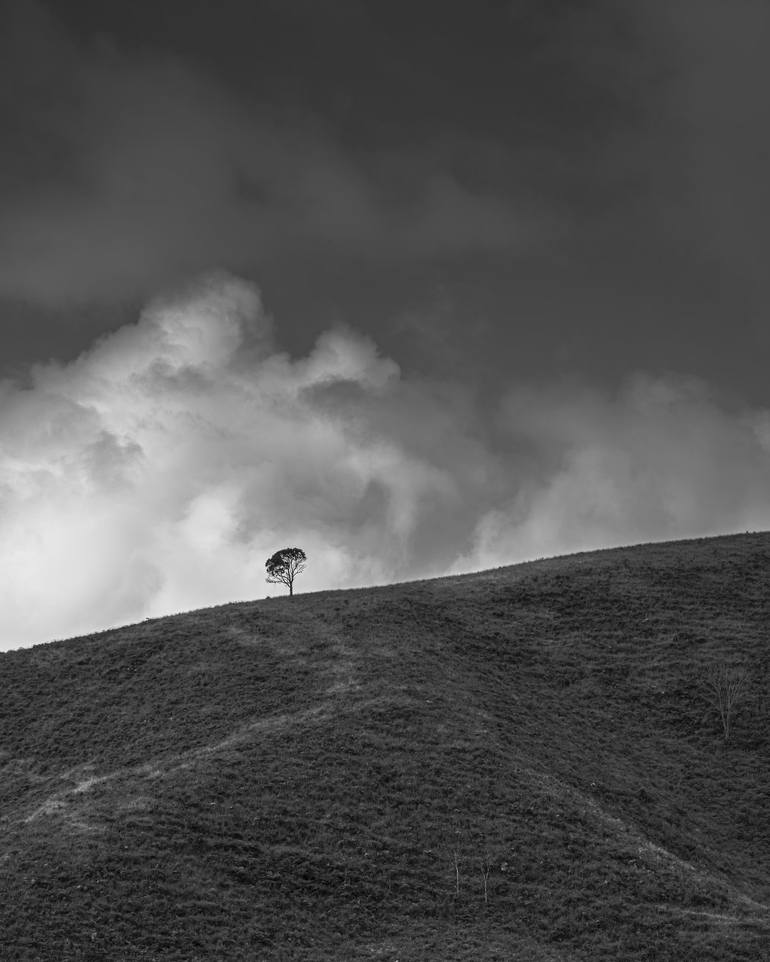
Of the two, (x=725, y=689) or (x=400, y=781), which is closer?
(x=400, y=781)

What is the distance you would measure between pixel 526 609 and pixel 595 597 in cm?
552

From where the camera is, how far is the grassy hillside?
1231 inches

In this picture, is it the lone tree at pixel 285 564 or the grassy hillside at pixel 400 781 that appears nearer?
→ the grassy hillside at pixel 400 781

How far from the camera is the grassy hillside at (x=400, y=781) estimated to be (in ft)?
103

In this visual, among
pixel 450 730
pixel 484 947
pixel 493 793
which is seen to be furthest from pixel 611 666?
pixel 484 947

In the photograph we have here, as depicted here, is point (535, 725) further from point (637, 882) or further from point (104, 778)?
point (104, 778)

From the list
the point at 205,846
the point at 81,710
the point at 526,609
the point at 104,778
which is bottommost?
the point at 205,846

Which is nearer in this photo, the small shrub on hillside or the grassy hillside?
the grassy hillside

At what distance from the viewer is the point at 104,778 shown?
1673 inches

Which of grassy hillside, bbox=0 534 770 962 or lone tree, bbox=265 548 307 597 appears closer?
grassy hillside, bbox=0 534 770 962

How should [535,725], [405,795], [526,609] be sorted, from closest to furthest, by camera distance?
[405,795] → [535,725] → [526,609]

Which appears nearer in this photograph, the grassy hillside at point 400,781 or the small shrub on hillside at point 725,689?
the grassy hillside at point 400,781

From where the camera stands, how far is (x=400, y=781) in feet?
135

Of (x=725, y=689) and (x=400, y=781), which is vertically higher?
(x=725, y=689)
